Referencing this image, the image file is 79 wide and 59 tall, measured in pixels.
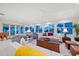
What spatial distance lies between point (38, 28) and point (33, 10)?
43 cm

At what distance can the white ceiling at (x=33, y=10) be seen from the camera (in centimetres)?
359

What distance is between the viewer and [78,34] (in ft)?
11.6

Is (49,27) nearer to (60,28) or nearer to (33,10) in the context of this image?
(60,28)

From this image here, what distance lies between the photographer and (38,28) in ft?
12.0

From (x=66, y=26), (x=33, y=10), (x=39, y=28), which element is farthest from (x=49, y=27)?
(x=33, y=10)

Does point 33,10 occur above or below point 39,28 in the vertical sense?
above

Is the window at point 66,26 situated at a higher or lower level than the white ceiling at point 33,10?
lower

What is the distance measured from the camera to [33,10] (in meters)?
3.64

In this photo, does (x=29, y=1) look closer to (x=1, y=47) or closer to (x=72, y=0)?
(x=72, y=0)

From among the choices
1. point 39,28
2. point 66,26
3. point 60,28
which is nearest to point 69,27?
point 66,26

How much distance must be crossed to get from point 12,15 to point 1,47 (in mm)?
792

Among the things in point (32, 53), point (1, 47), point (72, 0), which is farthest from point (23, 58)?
point (72, 0)

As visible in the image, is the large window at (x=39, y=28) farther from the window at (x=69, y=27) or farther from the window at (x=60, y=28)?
the window at (x=69, y=27)

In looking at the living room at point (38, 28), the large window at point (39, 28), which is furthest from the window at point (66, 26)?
the large window at point (39, 28)
